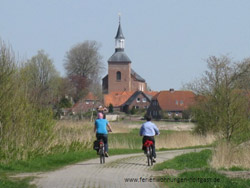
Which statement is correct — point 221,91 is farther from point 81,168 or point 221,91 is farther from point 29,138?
point 81,168

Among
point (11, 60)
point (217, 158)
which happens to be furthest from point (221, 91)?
point (11, 60)

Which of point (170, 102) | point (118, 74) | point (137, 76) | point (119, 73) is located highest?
point (137, 76)

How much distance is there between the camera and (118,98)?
127375 millimetres

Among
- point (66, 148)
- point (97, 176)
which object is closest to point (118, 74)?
point (66, 148)

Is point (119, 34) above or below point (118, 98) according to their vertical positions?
above

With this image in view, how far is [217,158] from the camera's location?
18.0 m

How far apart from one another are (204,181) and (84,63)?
80.8 metres

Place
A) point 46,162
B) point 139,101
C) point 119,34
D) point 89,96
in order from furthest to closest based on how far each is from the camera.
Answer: point 119,34, point 139,101, point 89,96, point 46,162

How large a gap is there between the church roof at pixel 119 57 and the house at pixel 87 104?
37.8 meters

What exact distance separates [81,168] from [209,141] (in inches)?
728

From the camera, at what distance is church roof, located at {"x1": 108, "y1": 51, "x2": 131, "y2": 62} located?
426ft

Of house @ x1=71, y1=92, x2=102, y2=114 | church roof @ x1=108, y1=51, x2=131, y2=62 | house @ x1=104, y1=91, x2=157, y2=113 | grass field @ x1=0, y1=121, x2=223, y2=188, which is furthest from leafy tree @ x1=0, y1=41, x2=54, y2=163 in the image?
church roof @ x1=108, y1=51, x2=131, y2=62

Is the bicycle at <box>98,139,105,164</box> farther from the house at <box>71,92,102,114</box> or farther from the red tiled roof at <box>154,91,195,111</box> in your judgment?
the red tiled roof at <box>154,91,195,111</box>

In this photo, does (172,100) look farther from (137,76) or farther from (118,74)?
(137,76)
